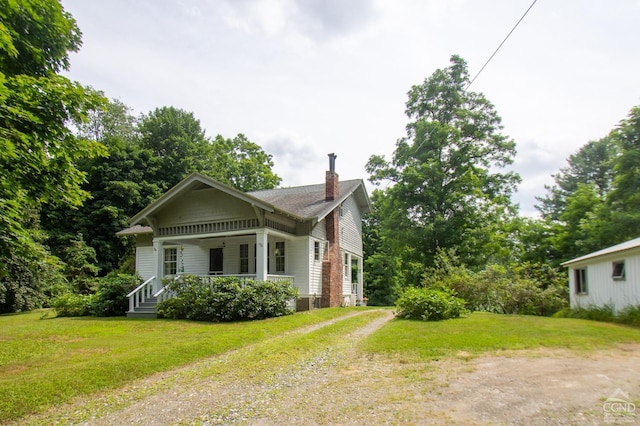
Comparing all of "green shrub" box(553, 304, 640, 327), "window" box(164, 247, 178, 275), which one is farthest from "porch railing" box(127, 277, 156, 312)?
"green shrub" box(553, 304, 640, 327)

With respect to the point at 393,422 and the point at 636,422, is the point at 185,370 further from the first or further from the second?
the point at 636,422

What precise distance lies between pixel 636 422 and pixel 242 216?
13.7 metres

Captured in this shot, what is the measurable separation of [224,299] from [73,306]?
7830 millimetres

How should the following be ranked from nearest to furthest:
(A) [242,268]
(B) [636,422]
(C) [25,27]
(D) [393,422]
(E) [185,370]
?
(B) [636,422], (D) [393,422], (E) [185,370], (C) [25,27], (A) [242,268]

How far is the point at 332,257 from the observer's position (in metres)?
18.7

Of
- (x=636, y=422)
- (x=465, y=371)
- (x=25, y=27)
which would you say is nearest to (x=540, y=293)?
(x=465, y=371)

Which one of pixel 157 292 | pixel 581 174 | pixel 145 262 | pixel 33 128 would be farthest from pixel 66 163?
pixel 581 174

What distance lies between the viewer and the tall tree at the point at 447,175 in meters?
24.5

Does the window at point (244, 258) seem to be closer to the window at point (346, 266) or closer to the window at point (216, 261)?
the window at point (216, 261)

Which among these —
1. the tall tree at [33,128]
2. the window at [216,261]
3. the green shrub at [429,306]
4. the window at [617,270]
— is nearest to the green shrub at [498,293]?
the green shrub at [429,306]

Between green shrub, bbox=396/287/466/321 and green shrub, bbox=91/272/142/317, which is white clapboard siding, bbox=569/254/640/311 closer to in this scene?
green shrub, bbox=396/287/466/321

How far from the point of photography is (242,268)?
19359 millimetres

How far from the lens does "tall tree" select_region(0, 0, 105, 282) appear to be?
6.43 meters

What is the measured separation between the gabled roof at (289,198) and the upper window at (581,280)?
428 inches
